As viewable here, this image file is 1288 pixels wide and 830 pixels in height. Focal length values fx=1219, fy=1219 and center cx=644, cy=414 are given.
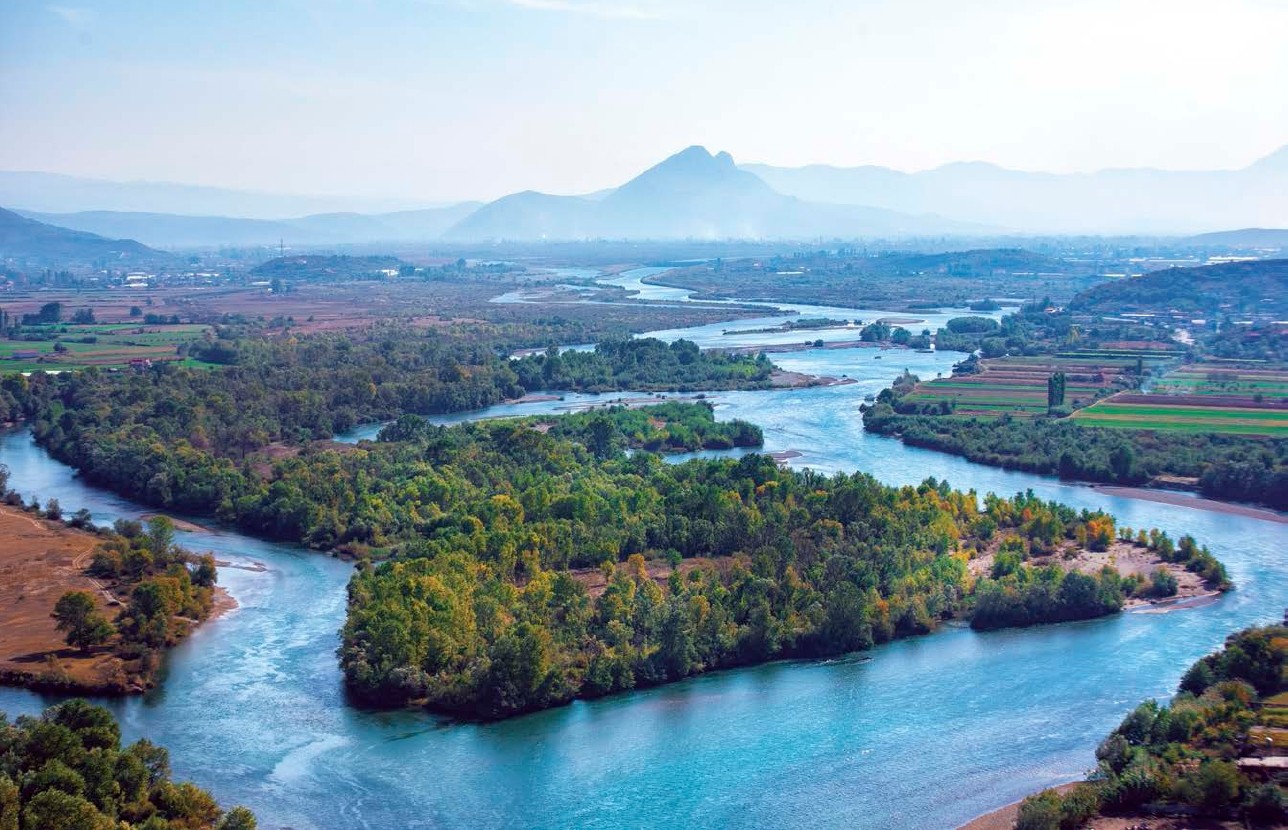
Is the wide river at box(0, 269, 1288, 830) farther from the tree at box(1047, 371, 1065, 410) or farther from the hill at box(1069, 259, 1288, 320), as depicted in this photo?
the hill at box(1069, 259, 1288, 320)

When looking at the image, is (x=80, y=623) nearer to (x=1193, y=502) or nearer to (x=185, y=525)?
(x=185, y=525)

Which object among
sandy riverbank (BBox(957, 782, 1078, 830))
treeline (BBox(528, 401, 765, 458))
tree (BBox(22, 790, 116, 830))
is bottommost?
sandy riverbank (BBox(957, 782, 1078, 830))

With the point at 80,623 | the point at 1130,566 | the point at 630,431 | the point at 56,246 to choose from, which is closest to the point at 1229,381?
the point at 630,431

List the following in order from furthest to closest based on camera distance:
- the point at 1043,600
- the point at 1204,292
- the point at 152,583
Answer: the point at 1204,292 → the point at 1043,600 → the point at 152,583

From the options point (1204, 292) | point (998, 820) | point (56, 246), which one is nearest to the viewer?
point (998, 820)

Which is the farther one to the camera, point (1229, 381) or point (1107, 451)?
point (1229, 381)

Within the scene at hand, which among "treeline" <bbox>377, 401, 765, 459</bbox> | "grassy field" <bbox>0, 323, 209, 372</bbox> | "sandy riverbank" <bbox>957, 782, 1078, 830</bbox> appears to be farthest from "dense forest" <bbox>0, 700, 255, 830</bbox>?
"grassy field" <bbox>0, 323, 209, 372</bbox>
